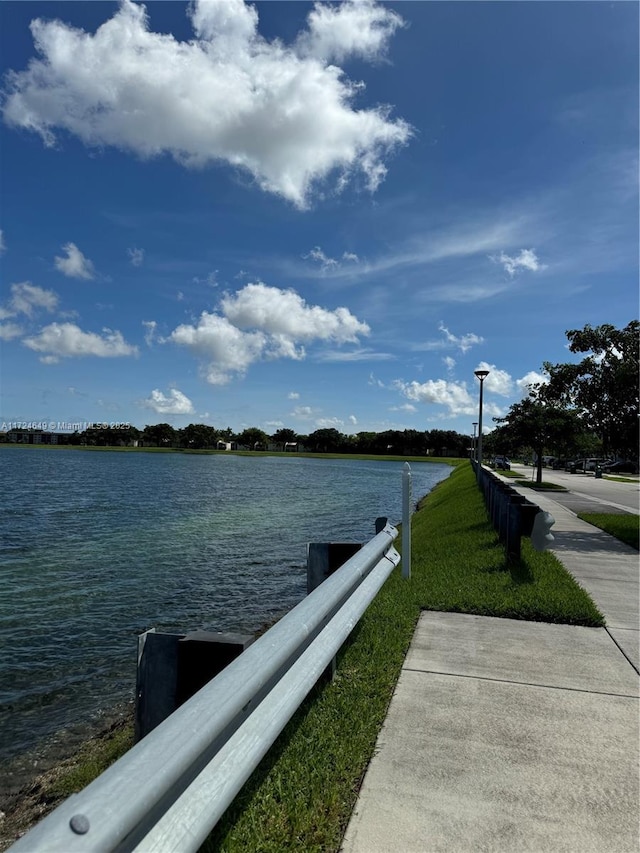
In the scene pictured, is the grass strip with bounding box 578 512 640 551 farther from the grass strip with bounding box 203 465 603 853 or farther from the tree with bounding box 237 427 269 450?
the tree with bounding box 237 427 269 450

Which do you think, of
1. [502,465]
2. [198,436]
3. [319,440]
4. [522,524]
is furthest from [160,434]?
[522,524]

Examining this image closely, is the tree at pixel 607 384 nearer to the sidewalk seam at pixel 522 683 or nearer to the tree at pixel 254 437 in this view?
the sidewalk seam at pixel 522 683

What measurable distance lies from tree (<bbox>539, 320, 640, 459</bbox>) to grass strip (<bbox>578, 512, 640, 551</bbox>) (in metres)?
1.66

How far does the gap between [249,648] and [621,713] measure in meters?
2.92

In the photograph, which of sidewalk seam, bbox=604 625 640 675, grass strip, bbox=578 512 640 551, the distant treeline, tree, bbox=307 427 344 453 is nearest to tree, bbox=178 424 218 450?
the distant treeline

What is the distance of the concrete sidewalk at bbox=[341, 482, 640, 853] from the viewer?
2.73 m

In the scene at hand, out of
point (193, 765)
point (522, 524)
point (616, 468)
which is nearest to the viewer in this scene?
point (193, 765)

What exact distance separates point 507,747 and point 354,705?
97 cm

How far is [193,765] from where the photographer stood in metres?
1.86

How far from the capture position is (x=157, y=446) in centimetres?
19762

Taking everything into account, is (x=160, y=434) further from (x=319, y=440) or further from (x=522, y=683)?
(x=522, y=683)

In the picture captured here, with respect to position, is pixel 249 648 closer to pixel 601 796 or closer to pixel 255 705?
pixel 255 705

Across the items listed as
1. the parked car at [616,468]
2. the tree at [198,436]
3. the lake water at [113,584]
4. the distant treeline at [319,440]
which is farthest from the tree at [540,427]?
the tree at [198,436]

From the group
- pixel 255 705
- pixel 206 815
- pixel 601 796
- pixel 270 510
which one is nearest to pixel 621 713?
pixel 601 796
